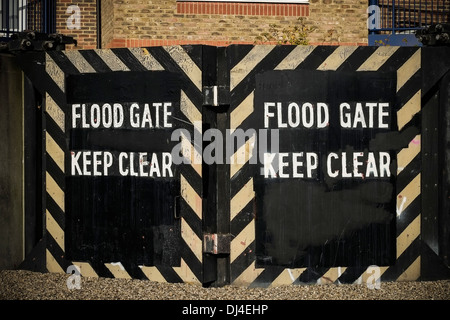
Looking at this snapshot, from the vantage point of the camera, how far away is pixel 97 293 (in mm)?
4906

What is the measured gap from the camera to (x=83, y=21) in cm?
1377

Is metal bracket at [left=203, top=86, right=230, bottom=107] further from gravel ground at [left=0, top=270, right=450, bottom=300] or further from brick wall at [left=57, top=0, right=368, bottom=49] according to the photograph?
brick wall at [left=57, top=0, right=368, bottom=49]

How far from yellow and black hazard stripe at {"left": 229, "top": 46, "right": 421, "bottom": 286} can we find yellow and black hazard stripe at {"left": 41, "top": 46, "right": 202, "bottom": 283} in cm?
27

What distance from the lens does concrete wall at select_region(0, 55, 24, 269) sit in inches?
220

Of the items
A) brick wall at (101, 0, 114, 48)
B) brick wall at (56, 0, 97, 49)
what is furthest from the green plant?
brick wall at (56, 0, 97, 49)

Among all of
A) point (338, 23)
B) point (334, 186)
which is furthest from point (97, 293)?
point (338, 23)

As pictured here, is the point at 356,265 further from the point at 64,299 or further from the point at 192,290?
the point at 64,299

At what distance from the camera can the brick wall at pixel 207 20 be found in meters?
12.4

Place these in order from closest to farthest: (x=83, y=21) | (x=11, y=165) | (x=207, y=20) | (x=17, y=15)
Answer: (x=11, y=165)
(x=207, y=20)
(x=17, y=15)
(x=83, y=21)

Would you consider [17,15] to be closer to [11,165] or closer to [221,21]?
[221,21]

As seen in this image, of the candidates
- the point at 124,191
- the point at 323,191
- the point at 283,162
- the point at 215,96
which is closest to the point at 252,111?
the point at 215,96

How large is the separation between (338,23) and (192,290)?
9.08 meters

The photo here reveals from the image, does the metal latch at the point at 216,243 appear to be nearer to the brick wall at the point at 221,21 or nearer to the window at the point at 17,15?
the brick wall at the point at 221,21

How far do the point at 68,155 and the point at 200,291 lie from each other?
1527mm
